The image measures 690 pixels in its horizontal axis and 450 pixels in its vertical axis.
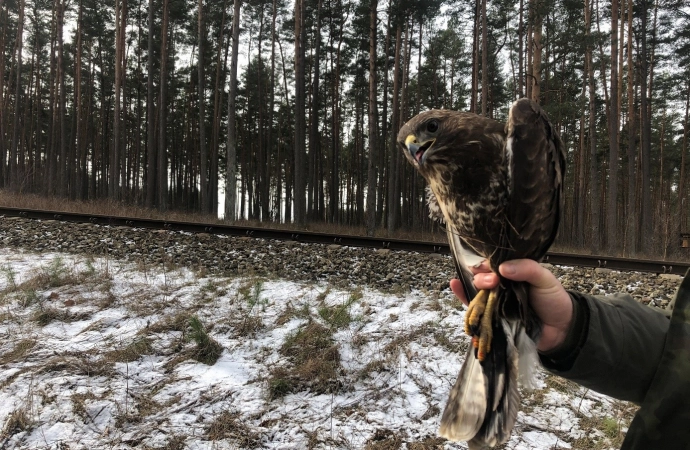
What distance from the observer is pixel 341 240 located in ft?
24.3

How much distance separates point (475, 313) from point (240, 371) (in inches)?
127

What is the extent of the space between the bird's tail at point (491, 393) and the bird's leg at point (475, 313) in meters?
0.06

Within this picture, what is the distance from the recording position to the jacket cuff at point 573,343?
116 cm

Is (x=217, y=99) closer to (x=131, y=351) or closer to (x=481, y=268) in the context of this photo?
(x=131, y=351)

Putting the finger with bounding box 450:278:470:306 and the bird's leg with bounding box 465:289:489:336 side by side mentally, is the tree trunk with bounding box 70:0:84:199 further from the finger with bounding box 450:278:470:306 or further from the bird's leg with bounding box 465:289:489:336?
the bird's leg with bounding box 465:289:489:336

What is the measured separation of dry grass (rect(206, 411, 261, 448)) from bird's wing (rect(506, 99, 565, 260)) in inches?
109

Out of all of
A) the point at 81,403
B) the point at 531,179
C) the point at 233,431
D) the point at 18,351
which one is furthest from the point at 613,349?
the point at 18,351

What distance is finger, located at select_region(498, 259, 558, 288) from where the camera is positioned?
1.10 meters

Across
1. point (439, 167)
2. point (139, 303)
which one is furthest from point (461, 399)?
point (139, 303)

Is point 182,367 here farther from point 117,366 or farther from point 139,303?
point 139,303

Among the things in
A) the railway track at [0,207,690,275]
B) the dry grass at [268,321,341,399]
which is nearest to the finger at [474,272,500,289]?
the dry grass at [268,321,341,399]

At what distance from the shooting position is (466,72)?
79.9 feet

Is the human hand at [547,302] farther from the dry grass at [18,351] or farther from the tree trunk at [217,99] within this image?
the tree trunk at [217,99]

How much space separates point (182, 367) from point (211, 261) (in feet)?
9.10
